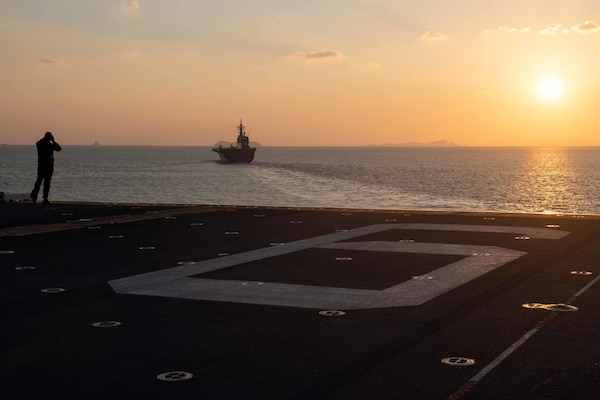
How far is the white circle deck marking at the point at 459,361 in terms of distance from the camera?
253 inches

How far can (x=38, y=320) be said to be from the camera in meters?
8.09

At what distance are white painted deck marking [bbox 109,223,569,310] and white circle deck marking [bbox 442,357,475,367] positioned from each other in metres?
2.23

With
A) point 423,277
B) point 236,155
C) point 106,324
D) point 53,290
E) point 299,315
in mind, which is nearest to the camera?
point 106,324

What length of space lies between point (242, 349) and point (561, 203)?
75.7m

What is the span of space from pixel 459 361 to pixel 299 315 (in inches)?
90.5

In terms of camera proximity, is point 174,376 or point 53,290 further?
point 53,290

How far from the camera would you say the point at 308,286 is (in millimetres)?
10062

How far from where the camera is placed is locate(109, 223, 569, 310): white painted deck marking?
30.0 feet

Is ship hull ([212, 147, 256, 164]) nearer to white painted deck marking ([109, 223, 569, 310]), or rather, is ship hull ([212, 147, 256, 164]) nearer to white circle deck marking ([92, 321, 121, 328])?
white painted deck marking ([109, 223, 569, 310])

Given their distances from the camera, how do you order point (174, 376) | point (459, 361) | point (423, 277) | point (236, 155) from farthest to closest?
1. point (236, 155)
2. point (423, 277)
3. point (459, 361)
4. point (174, 376)

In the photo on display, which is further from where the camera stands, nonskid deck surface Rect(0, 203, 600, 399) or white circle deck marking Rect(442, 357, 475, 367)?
white circle deck marking Rect(442, 357, 475, 367)

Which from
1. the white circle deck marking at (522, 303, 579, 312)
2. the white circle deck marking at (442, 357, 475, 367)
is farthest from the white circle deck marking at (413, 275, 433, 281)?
the white circle deck marking at (442, 357, 475, 367)

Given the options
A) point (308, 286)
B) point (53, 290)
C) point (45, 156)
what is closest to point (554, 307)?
point (308, 286)

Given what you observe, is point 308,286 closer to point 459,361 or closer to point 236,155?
point 459,361
